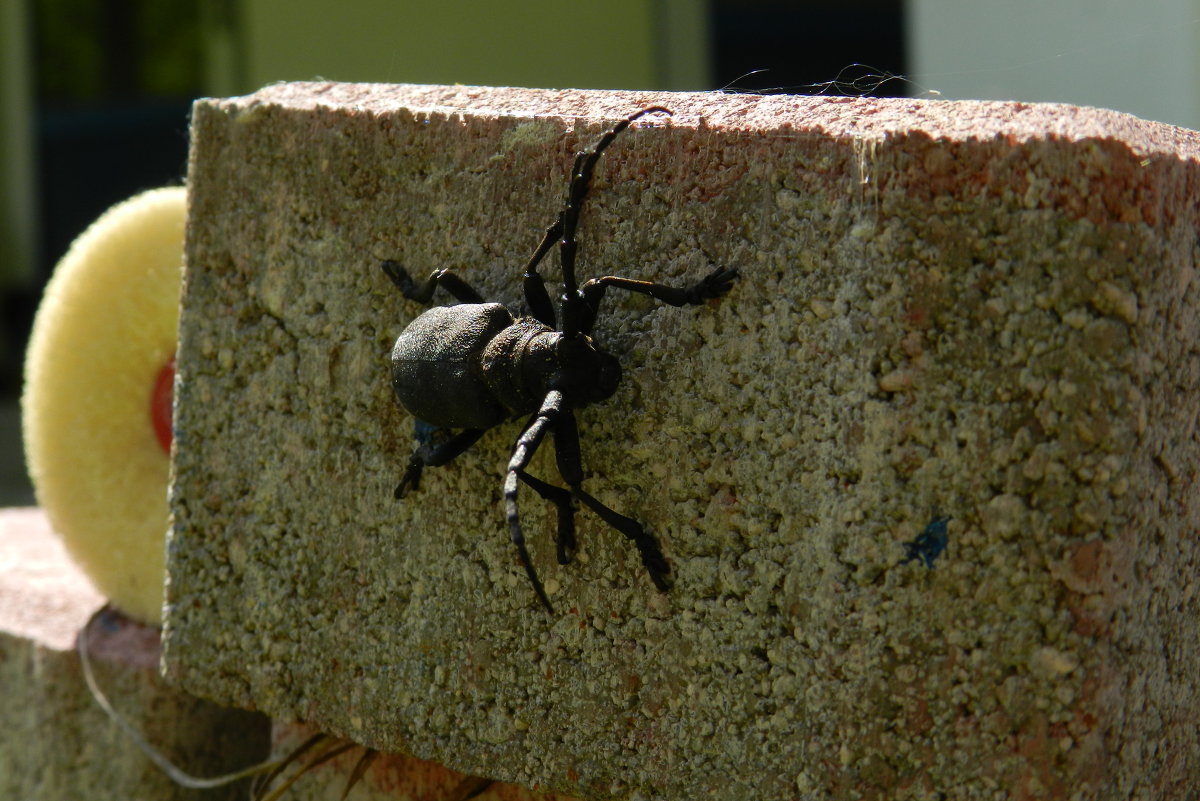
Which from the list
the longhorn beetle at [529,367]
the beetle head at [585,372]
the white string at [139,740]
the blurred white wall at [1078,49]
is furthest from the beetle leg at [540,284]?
the blurred white wall at [1078,49]

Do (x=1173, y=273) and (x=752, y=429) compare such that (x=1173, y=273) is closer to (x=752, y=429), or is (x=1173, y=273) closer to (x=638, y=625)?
(x=752, y=429)

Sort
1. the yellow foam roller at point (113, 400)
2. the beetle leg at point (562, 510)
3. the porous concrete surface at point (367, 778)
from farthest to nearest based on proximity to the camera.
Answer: the yellow foam roller at point (113, 400)
the porous concrete surface at point (367, 778)
the beetle leg at point (562, 510)

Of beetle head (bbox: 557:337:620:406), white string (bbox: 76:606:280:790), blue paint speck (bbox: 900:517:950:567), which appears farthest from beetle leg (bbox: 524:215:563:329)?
white string (bbox: 76:606:280:790)

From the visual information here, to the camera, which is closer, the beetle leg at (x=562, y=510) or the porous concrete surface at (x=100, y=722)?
the beetle leg at (x=562, y=510)

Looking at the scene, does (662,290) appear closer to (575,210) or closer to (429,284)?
(575,210)

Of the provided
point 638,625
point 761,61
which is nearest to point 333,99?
point 638,625

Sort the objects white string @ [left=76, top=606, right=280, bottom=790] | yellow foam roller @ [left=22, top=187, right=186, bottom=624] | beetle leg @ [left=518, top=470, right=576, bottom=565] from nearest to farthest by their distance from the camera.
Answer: beetle leg @ [left=518, top=470, right=576, bottom=565] < white string @ [left=76, top=606, right=280, bottom=790] < yellow foam roller @ [left=22, top=187, right=186, bottom=624]

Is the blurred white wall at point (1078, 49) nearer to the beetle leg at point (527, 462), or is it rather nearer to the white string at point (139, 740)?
the beetle leg at point (527, 462)

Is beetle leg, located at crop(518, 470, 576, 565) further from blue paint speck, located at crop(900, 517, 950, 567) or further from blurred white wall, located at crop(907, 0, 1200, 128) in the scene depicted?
blurred white wall, located at crop(907, 0, 1200, 128)
